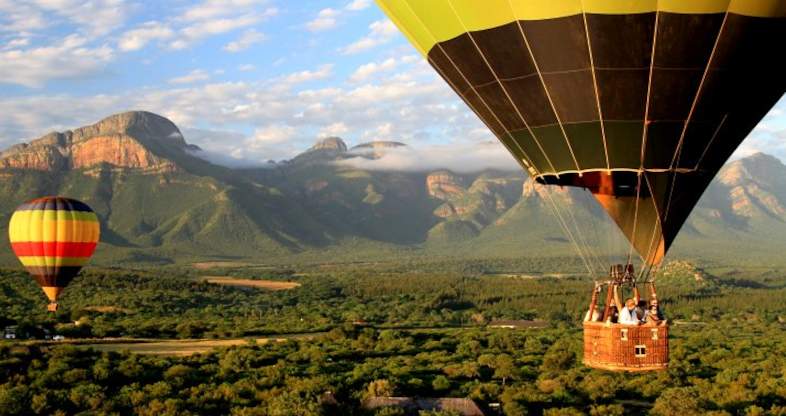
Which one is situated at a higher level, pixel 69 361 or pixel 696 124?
pixel 696 124

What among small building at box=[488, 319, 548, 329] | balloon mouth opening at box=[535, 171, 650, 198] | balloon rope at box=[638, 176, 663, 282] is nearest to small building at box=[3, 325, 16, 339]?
small building at box=[488, 319, 548, 329]

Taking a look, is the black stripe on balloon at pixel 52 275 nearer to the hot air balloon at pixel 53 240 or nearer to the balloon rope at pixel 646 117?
the hot air balloon at pixel 53 240

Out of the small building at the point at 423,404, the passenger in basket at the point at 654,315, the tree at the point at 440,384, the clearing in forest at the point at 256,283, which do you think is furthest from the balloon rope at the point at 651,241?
the clearing in forest at the point at 256,283

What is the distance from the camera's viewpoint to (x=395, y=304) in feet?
434

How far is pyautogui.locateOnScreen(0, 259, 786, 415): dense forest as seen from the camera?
3853cm

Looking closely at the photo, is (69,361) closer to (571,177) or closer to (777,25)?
(571,177)

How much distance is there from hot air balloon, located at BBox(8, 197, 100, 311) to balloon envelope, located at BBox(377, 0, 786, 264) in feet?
152

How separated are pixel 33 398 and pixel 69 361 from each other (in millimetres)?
12853

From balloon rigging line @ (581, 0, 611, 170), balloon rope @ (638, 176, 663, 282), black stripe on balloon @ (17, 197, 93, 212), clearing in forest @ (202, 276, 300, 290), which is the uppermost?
balloon rigging line @ (581, 0, 611, 170)

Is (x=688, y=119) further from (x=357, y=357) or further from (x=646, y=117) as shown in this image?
(x=357, y=357)

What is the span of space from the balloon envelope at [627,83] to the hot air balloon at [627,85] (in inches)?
0.8

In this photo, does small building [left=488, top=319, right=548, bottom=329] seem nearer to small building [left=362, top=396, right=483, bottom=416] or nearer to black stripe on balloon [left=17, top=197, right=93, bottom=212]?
black stripe on balloon [left=17, top=197, right=93, bottom=212]

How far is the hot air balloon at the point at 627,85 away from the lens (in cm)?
1636

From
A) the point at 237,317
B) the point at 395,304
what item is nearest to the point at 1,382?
the point at 237,317
